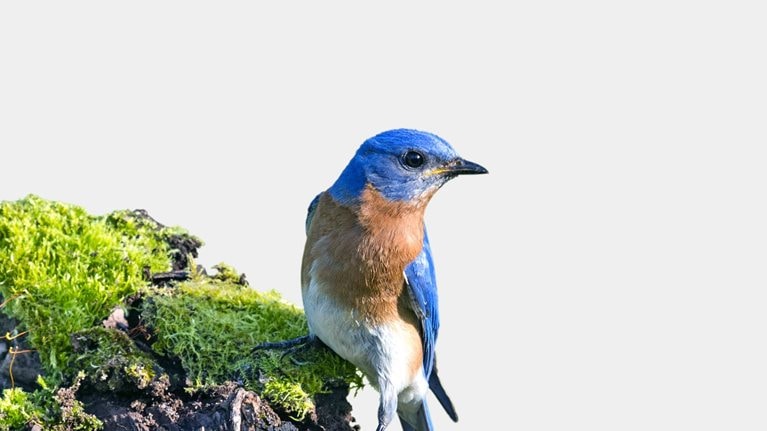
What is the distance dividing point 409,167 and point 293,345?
1.31 metres

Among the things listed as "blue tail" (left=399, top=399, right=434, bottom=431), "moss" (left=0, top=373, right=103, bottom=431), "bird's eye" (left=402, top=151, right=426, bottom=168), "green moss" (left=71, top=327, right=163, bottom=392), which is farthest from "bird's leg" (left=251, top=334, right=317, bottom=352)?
"bird's eye" (left=402, top=151, right=426, bottom=168)

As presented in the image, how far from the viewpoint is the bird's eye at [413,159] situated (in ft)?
21.9

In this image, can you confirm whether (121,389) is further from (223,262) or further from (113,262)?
(223,262)

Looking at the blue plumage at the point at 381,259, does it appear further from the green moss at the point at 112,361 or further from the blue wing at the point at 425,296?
the green moss at the point at 112,361

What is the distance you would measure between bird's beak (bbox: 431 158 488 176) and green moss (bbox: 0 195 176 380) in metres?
2.10

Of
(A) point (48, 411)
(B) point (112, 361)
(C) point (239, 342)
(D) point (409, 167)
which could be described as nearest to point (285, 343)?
(C) point (239, 342)

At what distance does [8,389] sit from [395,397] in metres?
2.28

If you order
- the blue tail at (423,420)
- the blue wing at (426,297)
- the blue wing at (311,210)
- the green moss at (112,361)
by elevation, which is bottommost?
the blue tail at (423,420)

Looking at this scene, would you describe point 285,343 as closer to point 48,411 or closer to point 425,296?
point 425,296

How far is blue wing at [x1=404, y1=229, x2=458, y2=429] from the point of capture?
22.1 ft

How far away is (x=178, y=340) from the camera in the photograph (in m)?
6.77

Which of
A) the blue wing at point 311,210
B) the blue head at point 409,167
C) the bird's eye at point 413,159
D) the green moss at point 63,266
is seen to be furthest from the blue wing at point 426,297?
the green moss at point 63,266

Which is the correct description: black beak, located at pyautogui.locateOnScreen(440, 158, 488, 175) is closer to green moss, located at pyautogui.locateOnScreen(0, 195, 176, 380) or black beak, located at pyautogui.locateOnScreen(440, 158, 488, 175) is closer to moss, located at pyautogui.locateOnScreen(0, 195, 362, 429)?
moss, located at pyautogui.locateOnScreen(0, 195, 362, 429)

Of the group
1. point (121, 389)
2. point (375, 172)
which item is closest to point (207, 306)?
point (121, 389)
